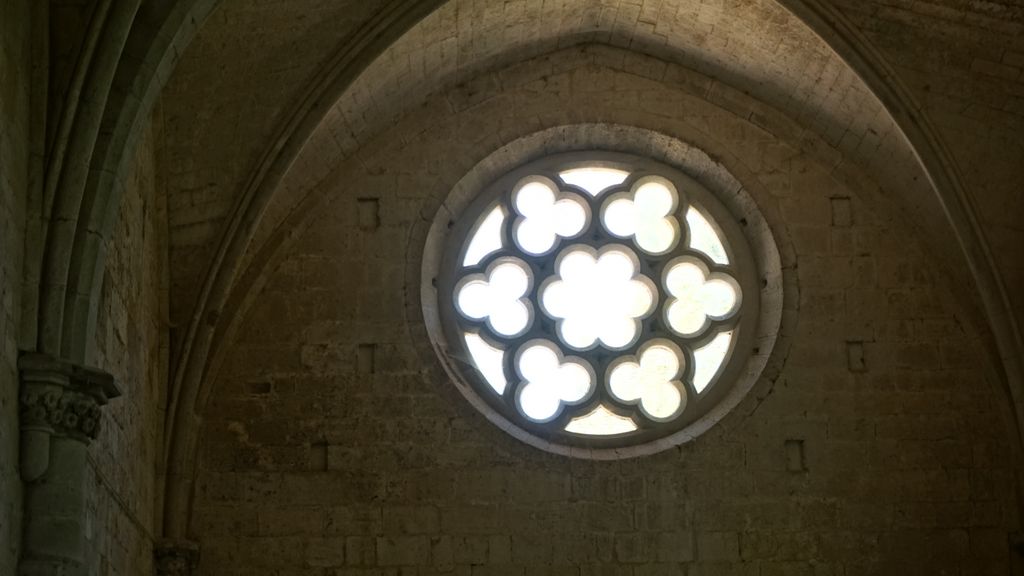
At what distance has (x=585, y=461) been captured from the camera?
1077 cm

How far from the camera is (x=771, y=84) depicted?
11352mm

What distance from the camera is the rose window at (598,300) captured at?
1127 centimetres

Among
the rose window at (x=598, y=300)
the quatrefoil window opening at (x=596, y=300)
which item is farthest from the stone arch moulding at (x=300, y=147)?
the quatrefoil window opening at (x=596, y=300)

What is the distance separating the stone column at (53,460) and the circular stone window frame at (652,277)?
11.5 feet

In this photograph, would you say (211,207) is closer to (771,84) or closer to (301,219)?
(301,219)

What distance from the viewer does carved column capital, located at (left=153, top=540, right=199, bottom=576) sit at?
10.1 m

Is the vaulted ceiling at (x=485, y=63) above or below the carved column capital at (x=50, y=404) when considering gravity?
above

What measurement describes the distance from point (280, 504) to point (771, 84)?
13.4 ft

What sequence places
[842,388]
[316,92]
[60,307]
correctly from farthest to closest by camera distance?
[842,388] → [316,92] → [60,307]

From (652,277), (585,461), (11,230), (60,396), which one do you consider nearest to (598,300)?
(652,277)

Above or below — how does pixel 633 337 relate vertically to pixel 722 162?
below

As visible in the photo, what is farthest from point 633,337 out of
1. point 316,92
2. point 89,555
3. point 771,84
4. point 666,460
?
point 89,555

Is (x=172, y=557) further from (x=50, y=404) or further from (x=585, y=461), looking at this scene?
(x=50, y=404)

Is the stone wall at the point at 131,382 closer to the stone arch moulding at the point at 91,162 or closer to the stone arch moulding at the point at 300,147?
the stone arch moulding at the point at 300,147
